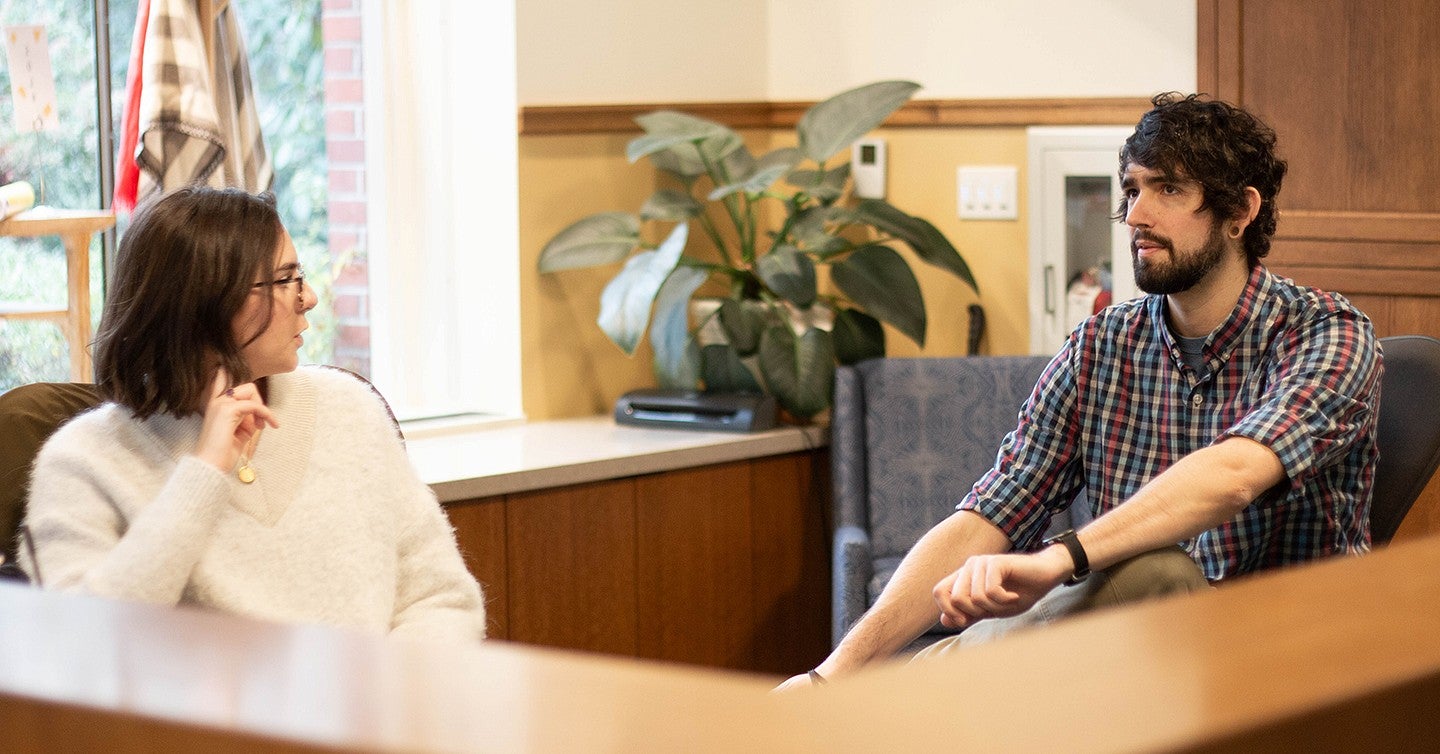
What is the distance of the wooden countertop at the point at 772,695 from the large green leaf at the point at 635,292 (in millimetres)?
2679

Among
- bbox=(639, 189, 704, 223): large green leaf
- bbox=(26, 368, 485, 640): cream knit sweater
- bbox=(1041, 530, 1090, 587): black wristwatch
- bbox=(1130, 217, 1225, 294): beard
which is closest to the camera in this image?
bbox=(26, 368, 485, 640): cream knit sweater

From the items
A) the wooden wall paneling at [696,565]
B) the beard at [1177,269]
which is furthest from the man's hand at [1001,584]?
the wooden wall paneling at [696,565]

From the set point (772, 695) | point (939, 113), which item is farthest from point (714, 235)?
point (772, 695)

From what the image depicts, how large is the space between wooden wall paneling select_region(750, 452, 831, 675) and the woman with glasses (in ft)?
5.03

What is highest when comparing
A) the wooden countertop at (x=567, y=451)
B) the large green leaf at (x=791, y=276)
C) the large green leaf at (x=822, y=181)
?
the large green leaf at (x=822, y=181)

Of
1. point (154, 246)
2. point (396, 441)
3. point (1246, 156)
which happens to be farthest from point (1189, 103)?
point (154, 246)

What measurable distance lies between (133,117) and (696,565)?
4.48 ft

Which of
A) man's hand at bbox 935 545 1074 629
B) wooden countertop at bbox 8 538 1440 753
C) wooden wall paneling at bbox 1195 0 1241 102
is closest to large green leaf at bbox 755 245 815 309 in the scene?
wooden wall paneling at bbox 1195 0 1241 102

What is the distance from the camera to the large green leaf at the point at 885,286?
331 centimetres

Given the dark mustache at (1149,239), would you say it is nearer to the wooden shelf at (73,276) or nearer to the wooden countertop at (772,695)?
the wooden countertop at (772,695)

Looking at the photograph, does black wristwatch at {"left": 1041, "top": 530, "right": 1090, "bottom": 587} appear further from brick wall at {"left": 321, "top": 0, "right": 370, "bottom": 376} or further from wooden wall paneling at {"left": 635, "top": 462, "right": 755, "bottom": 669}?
brick wall at {"left": 321, "top": 0, "right": 370, "bottom": 376}

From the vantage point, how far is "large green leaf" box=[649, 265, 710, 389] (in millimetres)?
3293

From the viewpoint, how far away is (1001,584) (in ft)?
6.14

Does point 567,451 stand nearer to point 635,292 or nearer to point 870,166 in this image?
point 635,292
